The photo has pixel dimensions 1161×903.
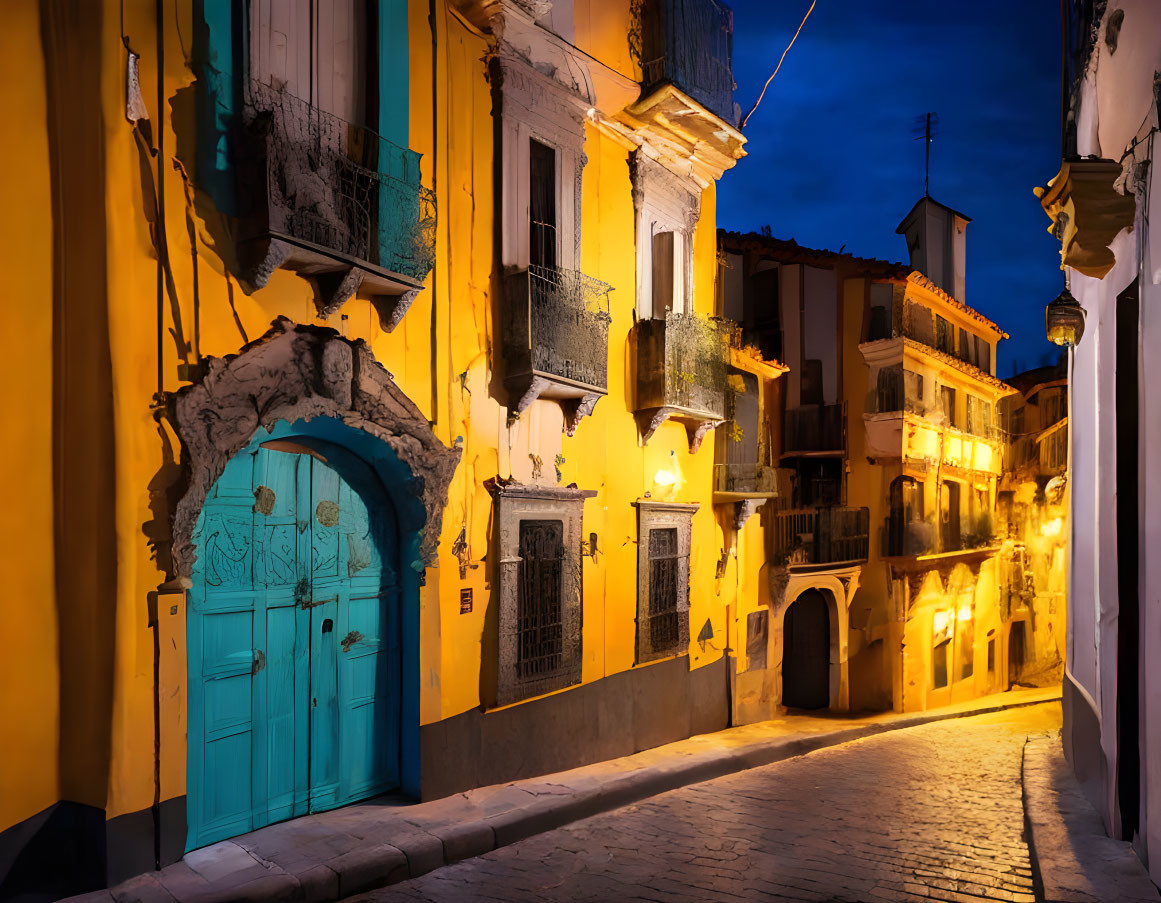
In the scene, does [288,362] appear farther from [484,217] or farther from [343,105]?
[484,217]

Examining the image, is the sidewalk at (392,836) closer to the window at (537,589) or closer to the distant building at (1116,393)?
the window at (537,589)

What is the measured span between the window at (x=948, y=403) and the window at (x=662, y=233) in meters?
14.5

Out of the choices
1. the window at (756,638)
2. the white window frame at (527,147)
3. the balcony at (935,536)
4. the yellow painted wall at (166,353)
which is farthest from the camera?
the balcony at (935,536)

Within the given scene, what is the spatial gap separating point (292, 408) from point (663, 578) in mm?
6573

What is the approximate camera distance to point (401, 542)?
26.8 feet

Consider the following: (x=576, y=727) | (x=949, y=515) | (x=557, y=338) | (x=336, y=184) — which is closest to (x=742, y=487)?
(x=576, y=727)

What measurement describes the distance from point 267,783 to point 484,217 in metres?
5.49

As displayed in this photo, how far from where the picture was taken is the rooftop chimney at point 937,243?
2702cm

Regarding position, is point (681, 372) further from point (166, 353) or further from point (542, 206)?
point (166, 353)

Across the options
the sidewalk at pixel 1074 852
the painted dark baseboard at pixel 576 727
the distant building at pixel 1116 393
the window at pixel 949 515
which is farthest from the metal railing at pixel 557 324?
the window at pixel 949 515

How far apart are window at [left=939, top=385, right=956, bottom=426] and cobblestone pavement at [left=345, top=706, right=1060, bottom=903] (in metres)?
16.2

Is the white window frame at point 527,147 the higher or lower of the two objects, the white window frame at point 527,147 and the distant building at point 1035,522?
the higher

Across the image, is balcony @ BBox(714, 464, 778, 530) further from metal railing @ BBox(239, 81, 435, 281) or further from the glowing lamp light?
metal railing @ BBox(239, 81, 435, 281)

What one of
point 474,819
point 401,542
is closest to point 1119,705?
point 474,819
